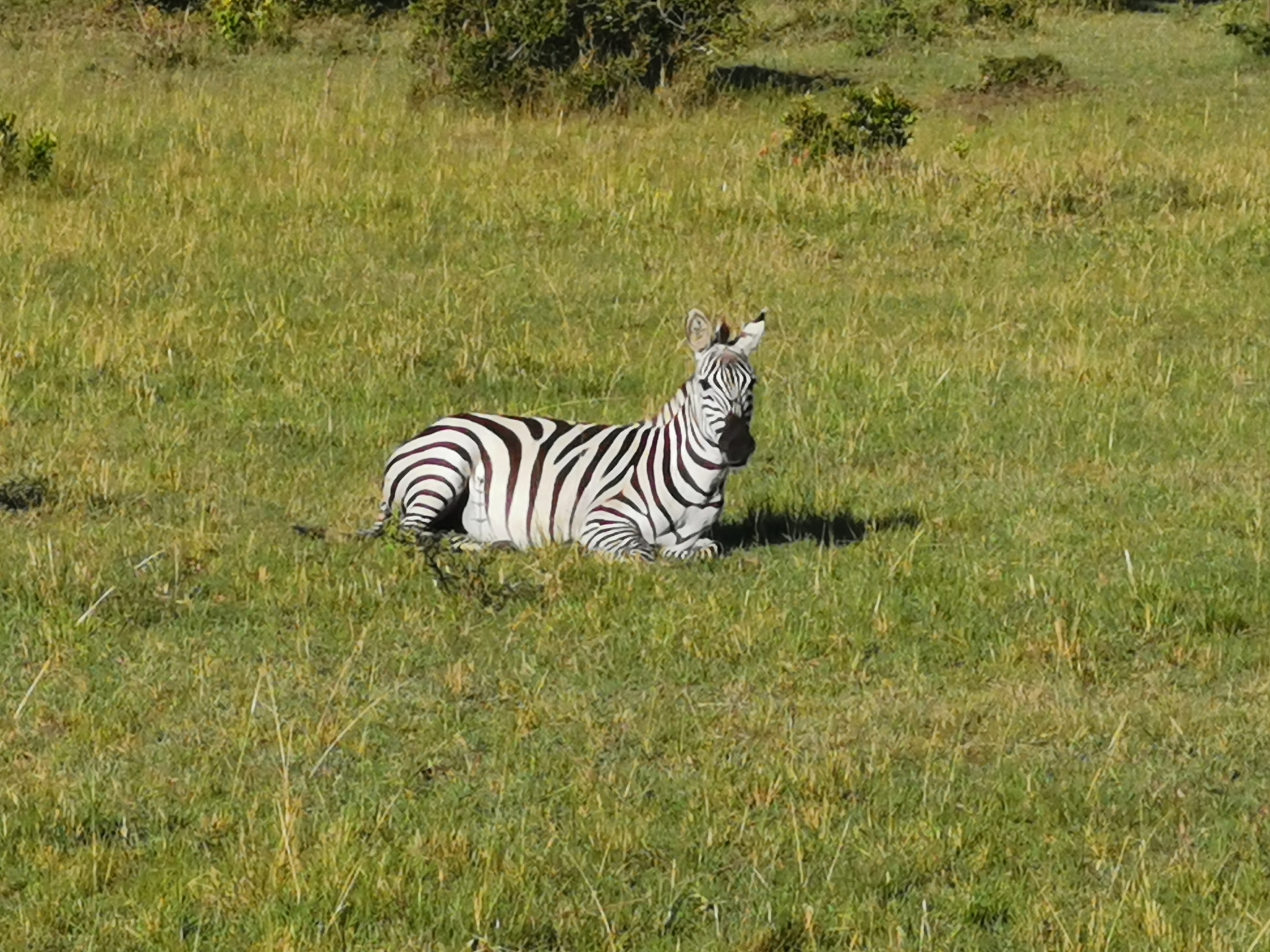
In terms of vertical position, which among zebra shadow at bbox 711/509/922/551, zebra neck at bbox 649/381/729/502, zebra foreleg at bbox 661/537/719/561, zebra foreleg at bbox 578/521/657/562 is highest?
Result: zebra neck at bbox 649/381/729/502

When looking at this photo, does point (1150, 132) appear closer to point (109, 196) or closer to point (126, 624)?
point (109, 196)

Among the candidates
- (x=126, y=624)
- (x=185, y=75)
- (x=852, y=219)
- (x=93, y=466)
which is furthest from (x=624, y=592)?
(x=185, y=75)

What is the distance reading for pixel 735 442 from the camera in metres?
8.72

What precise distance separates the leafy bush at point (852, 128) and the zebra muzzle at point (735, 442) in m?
9.23

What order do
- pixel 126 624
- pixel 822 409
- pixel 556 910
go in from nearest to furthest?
1. pixel 556 910
2. pixel 126 624
3. pixel 822 409

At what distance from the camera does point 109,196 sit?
16328 mm

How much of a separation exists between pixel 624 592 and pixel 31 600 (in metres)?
2.18

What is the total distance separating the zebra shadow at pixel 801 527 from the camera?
938 cm

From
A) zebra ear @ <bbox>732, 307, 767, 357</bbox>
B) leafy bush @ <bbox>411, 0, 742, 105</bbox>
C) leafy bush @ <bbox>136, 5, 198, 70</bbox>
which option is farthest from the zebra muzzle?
leafy bush @ <bbox>136, 5, 198, 70</bbox>

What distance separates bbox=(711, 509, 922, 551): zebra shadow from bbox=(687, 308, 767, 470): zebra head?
64cm

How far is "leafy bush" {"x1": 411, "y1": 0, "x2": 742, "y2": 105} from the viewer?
2022 cm

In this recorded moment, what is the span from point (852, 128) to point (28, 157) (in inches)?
257

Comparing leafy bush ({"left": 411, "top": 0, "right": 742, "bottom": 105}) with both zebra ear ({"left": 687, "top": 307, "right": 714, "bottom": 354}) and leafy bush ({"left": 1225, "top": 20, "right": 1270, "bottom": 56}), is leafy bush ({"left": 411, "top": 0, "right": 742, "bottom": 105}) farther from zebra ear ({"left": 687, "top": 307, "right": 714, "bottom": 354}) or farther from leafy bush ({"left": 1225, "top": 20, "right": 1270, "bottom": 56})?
zebra ear ({"left": 687, "top": 307, "right": 714, "bottom": 354})

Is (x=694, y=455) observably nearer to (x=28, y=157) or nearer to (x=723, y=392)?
(x=723, y=392)
